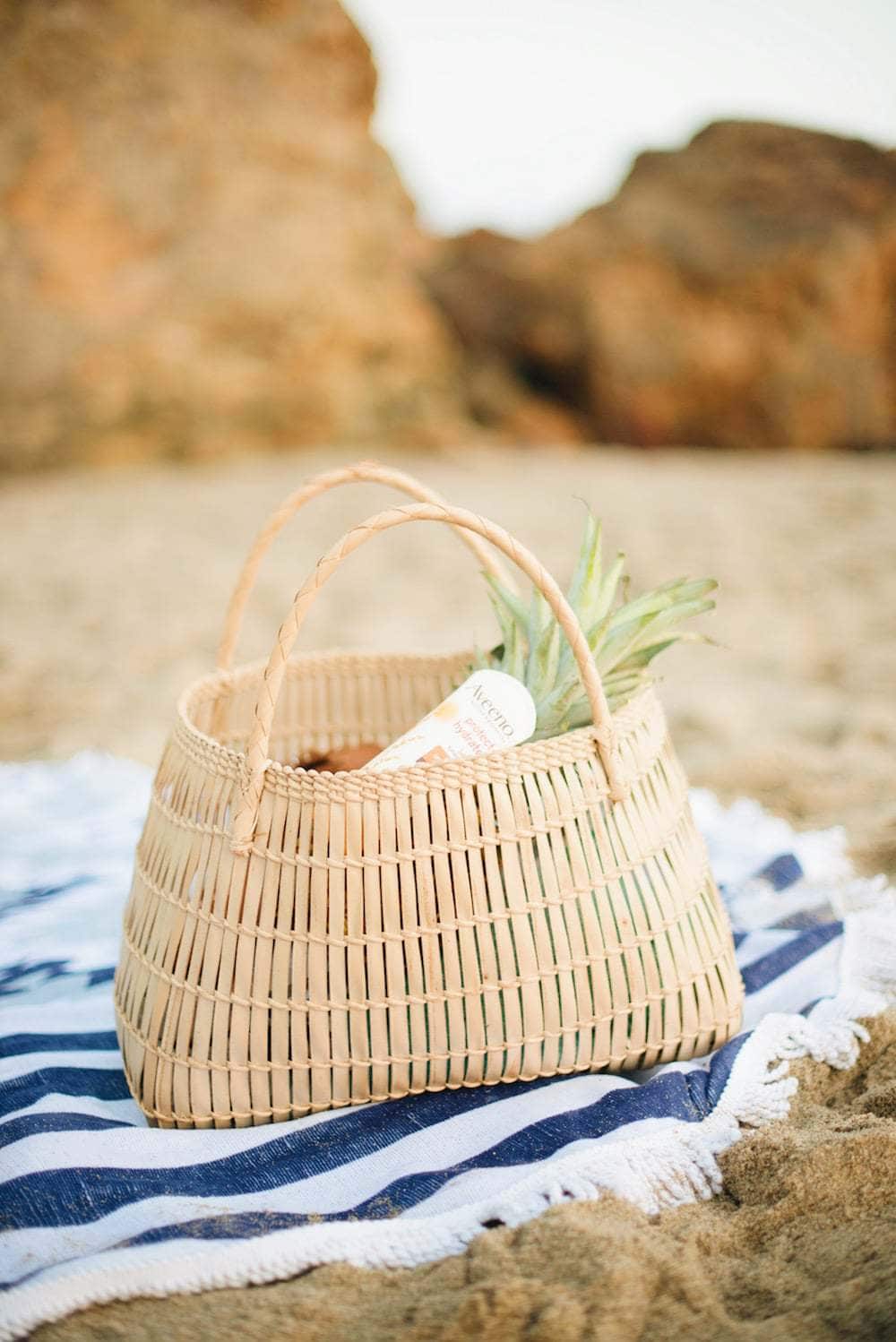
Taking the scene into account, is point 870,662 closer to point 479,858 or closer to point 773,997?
point 773,997

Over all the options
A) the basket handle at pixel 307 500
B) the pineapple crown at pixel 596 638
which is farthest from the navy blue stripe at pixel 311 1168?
the basket handle at pixel 307 500

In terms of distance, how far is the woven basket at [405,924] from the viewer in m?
1.27

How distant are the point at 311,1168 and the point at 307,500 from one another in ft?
3.02

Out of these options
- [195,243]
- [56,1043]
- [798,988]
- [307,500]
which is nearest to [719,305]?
[195,243]

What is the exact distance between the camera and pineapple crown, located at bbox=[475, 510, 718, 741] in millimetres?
1506

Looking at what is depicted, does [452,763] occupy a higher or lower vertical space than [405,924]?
higher

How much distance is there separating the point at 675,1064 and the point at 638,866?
0.28m

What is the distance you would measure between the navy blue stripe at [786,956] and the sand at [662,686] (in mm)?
202

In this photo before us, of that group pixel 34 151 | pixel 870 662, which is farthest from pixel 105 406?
pixel 870 662

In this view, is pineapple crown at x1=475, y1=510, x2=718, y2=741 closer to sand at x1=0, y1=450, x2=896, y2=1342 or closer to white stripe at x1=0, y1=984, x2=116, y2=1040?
sand at x1=0, y1=450, x2=896, y2=1342

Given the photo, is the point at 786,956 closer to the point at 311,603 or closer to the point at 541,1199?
the point at 541,1199

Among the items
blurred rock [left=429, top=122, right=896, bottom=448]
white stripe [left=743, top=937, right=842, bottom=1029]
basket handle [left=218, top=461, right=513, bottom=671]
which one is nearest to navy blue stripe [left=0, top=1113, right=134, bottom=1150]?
basket handle [left=218, top=461, right=513, bottom=671]

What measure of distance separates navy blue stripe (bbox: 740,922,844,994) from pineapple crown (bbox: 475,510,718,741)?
0.48 metres

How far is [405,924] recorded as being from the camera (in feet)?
4.19
